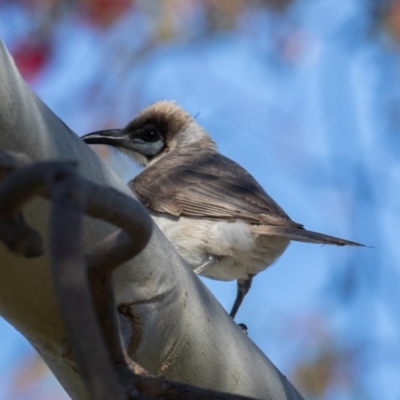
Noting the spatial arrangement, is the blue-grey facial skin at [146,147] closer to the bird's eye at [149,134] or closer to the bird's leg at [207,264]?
the bird's eye at [149,134]

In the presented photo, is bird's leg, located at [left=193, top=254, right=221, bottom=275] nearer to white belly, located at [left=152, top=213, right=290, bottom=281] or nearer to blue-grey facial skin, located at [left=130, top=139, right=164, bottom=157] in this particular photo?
white belly, located at [left=152, top=213, right=290, bottom=281]

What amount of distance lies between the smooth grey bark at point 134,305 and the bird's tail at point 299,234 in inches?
37.2

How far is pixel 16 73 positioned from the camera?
209 centimetres

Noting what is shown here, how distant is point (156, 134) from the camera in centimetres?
590

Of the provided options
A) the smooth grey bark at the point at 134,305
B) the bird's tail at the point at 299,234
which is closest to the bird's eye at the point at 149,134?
the bird's tail at the point at 299,234

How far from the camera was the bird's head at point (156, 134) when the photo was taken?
5.72 metres

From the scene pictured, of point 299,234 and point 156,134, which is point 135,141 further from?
point 299,234

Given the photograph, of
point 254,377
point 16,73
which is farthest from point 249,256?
point 16,73

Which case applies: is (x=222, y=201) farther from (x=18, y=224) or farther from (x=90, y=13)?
(x=18, y=224)

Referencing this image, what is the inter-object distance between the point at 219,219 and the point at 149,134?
172 centimetres

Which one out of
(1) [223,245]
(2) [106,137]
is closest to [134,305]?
(1) [223,245]

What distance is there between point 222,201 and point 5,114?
242 cm

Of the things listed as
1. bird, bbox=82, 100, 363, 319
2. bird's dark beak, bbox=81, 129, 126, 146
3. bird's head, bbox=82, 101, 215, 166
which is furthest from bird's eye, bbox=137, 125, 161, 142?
bird, bbox=82, 100, 363, 319

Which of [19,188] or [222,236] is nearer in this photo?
[19,188]
